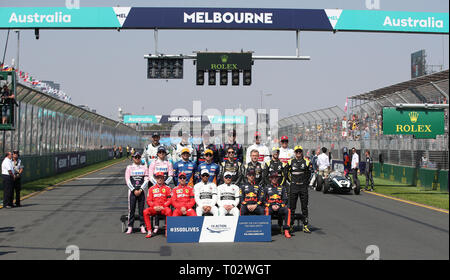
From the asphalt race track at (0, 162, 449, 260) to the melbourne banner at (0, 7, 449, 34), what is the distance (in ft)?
20.7

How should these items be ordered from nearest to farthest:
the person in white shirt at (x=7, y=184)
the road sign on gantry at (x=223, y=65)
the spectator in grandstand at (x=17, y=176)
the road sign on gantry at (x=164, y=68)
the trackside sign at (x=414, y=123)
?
the person in white shirt at (x=7, y=184) < the spectator in grandstand at (x=17, y=176) < the trackside sign at (x=414, y=123) < the road sign on gantry at (x=223, y=65) < the road sign on gantry at (x=164, y=68)

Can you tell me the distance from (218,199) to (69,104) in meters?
24.7

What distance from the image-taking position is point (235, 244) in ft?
28.1

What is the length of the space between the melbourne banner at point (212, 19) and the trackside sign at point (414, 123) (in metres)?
3.53

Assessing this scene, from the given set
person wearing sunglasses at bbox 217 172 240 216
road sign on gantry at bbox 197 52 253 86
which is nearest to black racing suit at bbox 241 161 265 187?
person wearing sunglasses at bbox 217 172 240 216

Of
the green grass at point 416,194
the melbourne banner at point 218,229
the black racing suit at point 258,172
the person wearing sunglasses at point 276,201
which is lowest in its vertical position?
the green grass at point 416,194

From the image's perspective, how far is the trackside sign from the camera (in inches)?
717

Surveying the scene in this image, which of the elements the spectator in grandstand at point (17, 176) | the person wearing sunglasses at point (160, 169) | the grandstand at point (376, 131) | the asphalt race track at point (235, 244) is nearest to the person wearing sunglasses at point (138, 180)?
the person wearing sunglasses at point (160, 169)

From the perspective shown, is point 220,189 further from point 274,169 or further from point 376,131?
point 376,131

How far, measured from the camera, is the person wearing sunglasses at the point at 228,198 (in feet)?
31.2

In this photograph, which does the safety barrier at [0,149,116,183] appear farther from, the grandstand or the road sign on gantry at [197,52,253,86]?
the grandstand

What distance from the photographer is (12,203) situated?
14305 mm

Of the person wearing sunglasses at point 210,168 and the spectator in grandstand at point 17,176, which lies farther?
the spectator in grandstand at point 17,176

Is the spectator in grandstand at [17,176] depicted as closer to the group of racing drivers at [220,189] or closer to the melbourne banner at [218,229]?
the group of racing drivers at [220,189]
